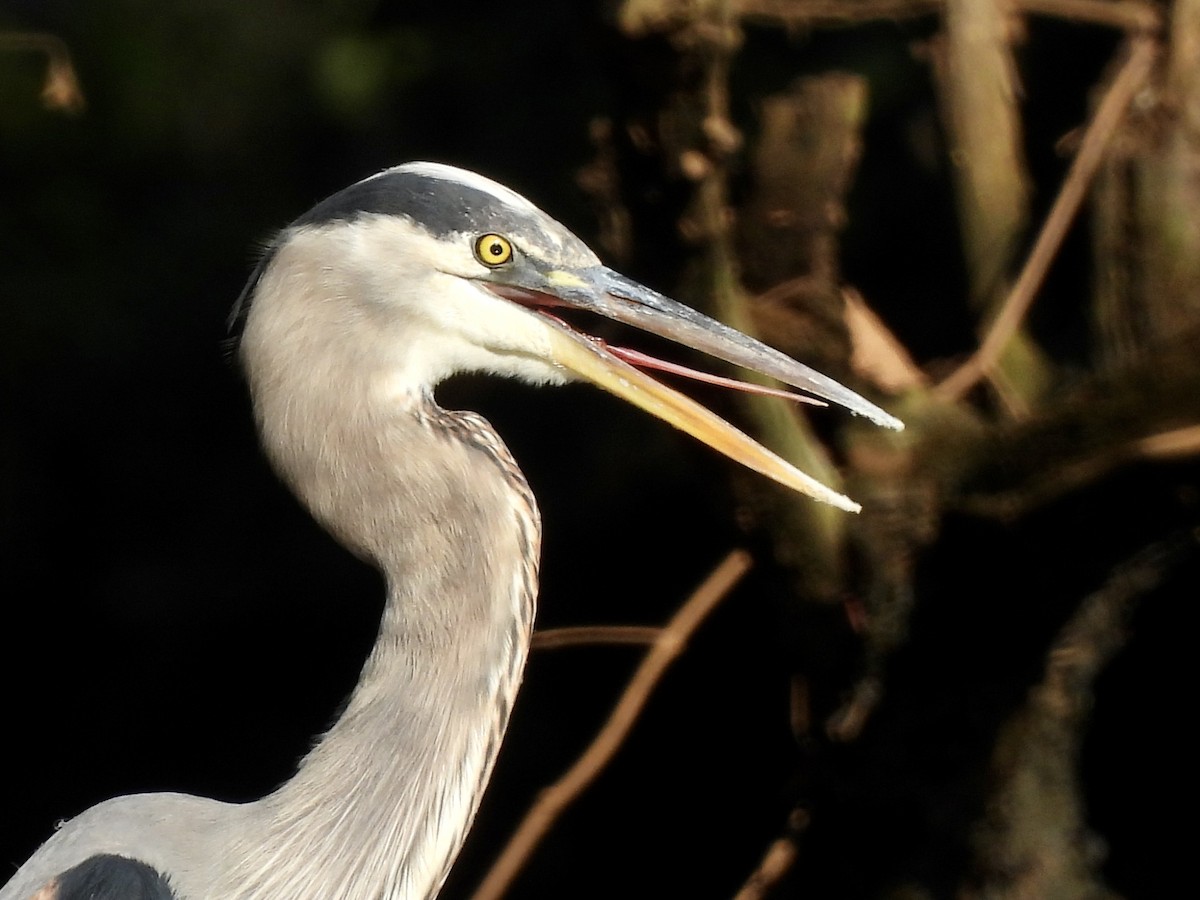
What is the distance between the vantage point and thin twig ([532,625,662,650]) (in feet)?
7.47

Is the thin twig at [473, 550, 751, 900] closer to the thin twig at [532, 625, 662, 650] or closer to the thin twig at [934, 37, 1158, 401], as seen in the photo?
the thin twig at [532, 625, 662, 650]

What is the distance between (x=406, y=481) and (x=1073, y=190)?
108cm

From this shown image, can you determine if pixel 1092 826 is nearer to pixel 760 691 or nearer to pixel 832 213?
pixel 760 691

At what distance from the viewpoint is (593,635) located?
234 centimetres

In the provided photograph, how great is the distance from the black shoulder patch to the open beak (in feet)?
2.02

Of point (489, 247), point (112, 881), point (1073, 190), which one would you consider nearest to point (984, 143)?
point (1073, 190)

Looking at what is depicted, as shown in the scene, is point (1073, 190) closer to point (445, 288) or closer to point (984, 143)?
point (984, 143)

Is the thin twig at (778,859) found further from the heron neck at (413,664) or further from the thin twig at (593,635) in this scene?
the heron neck at (413,664)

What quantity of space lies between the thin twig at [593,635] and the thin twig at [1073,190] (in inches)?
20.7

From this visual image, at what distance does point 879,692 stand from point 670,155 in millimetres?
723

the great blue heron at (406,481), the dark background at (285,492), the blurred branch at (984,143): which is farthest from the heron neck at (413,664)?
the blurred branch at (984,143)

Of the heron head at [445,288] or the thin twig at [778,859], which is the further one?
the thin twig at [778,859]

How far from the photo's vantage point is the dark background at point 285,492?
2.92 m

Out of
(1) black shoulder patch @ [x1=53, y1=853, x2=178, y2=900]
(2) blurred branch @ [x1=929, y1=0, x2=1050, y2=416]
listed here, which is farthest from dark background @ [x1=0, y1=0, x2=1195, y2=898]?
(1) black shoulder patch @ [x1=53, y1=853, x2=178, y2=900]
